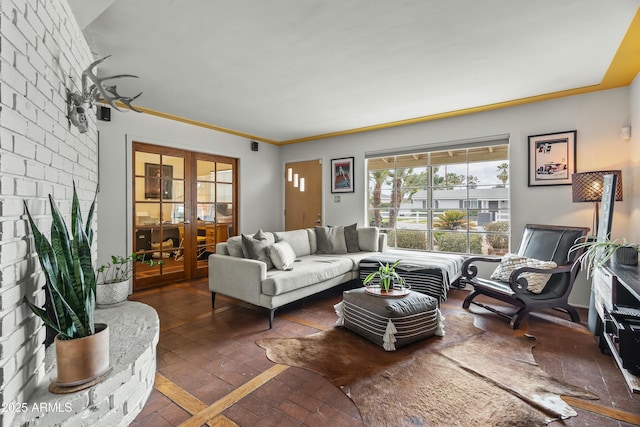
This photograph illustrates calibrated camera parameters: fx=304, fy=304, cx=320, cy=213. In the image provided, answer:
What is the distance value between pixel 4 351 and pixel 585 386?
298 cm

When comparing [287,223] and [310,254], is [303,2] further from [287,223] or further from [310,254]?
[287,223]

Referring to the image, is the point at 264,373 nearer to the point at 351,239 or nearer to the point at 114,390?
the point at 114,390

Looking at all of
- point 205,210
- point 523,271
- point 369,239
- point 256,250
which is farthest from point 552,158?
point 205,210

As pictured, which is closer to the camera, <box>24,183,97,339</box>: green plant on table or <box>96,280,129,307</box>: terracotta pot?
<box>24,183,97,339</box>: green plant on table

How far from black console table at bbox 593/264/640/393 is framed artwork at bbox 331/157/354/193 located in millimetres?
3468

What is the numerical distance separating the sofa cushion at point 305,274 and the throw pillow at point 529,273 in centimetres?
170

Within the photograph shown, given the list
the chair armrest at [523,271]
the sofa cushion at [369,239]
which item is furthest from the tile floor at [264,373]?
the sofa cushion at [369,239]

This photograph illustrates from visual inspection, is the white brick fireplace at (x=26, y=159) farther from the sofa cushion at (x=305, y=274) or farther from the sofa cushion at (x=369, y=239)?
the sofa cushion at (x=369, y=239)

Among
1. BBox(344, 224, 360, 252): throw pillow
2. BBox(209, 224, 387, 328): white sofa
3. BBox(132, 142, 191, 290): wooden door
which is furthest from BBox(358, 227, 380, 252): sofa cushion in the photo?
BBox(132, 142, 191, 290): wooden door

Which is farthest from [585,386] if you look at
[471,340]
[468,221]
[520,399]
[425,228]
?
[425,228]

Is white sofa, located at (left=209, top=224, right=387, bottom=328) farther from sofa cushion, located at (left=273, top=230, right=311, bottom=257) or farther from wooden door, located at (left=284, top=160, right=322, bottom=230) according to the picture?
wooden door, located at (left=284, top=160, right=322, bottom=230)

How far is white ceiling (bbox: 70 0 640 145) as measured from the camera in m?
1.99

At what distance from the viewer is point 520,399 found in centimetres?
178

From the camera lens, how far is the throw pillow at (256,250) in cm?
326
